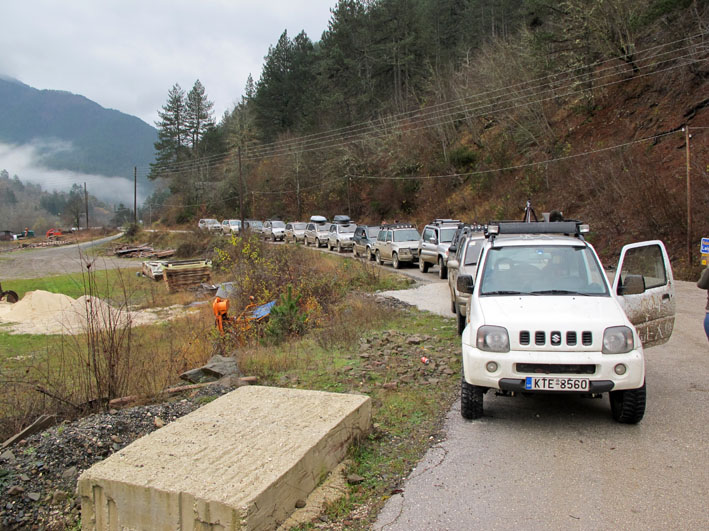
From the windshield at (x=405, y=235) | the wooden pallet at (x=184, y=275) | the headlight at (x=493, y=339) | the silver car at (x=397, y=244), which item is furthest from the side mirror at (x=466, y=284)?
the wooden pallet at (x=184, y=275)

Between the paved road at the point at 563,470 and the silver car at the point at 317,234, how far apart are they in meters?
35.6

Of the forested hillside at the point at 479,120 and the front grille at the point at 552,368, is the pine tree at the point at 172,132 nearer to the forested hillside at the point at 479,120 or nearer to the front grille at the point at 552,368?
the forested hillside at the point at 479,120

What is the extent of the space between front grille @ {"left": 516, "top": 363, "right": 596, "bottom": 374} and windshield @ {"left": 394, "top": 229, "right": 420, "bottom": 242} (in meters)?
A: 21.3

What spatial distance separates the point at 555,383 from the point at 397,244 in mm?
21153

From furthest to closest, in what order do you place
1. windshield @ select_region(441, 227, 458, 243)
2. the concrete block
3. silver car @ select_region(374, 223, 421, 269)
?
silver car @ select_region(374, 223, 421, 269), windshield @ select_region(441, 227, 458, 243), the concrete block

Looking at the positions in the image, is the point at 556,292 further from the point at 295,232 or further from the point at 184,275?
the point at 295,232

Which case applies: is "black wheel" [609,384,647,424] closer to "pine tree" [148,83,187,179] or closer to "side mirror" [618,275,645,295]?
"side mirror" [618,275,645,295]

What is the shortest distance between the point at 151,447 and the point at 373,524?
1815 millimetres

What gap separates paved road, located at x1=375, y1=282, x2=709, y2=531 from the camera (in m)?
4.02

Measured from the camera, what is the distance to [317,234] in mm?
42875

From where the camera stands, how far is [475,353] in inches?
228

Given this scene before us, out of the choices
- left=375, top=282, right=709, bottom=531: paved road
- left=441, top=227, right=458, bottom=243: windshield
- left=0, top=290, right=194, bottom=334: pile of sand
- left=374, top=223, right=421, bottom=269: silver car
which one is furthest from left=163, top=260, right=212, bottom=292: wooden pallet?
left=375, top=282, right=709, bottom=531: paved road

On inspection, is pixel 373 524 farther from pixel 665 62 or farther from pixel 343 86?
pixel 343 86

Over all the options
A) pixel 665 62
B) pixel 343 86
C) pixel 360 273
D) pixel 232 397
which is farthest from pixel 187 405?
pixel 343 86
